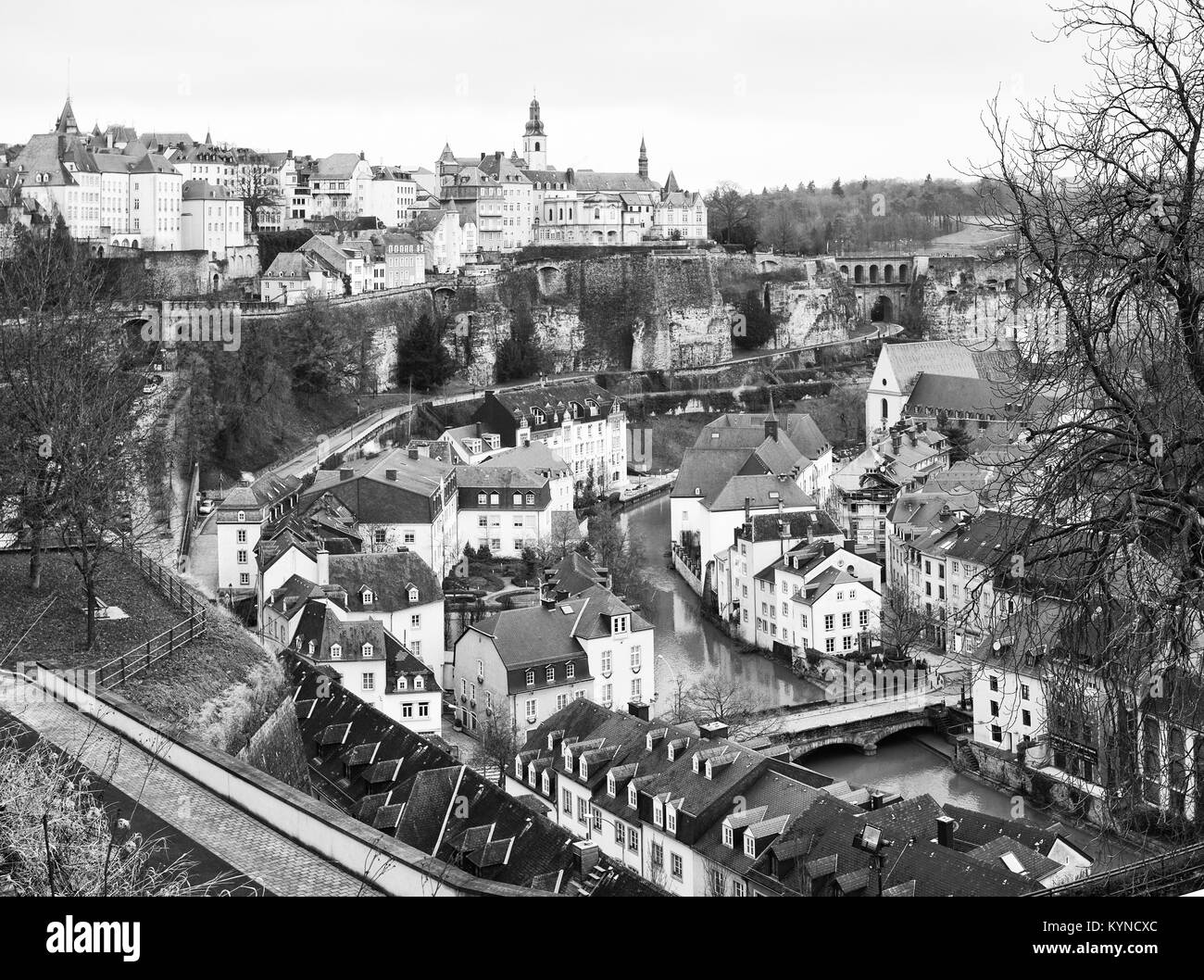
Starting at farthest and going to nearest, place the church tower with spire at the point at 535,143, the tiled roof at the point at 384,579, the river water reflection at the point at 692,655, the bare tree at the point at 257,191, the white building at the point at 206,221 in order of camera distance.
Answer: the church tower with spire at the point at 535,143
the bare tree at the point at 257,191
the white building at the point at 206,221
the river water reflection at the point at 692,655
the tiled roof at the point at 384,579

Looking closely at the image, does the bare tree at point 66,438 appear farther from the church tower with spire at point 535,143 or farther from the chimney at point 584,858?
the church tower with spire at point 535,143

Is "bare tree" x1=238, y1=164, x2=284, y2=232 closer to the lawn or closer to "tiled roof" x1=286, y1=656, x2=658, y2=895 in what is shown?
"tiled roof" x1=286, y1=656, x2=658, y2=895

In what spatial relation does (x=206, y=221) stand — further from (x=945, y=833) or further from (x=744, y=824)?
(x=945, y=833)

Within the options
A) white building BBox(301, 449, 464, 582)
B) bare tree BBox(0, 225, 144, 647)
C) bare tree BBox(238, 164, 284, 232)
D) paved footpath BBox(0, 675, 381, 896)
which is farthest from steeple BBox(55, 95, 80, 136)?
paved footpath BBox(0, 675, 381, 896)

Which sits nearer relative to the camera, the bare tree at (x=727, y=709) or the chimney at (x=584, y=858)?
the chimney at (x=584, y=858)

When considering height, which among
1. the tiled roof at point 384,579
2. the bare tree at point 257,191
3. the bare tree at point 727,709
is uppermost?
the bare tree at point 257,191

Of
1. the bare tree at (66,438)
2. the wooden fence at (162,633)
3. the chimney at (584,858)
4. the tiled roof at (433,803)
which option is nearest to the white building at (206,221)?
the bare tree at (66,438)

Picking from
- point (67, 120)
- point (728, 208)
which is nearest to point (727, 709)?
point (67, 120)
